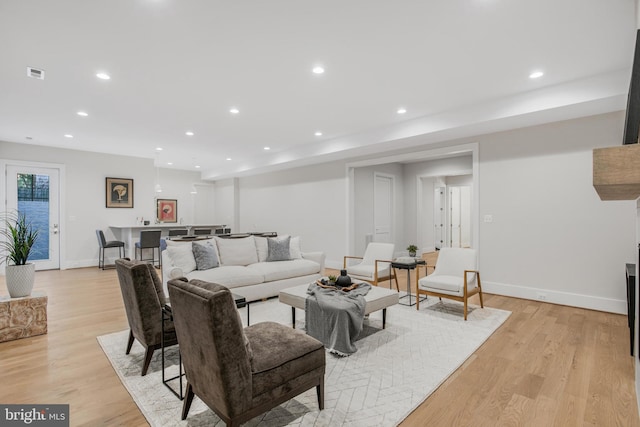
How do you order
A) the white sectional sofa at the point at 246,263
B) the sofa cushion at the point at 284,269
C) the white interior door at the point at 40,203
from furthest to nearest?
the white interior door at the point at 40,203 < the sofa cushion at the point at 284,269 < the white sectional sofa at the point at 246,263

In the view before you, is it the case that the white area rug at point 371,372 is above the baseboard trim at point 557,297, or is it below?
below

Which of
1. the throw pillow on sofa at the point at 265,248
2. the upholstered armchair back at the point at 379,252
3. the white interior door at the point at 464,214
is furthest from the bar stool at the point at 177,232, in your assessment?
the white interior door at the point at 464,214

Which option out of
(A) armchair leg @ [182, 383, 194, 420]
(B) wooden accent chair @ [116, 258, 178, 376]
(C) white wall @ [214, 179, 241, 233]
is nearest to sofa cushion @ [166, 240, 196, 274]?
(B) wooden accent chair @ [116, 258, 178, 376]

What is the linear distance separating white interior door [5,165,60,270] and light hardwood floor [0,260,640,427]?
4290 millimetres

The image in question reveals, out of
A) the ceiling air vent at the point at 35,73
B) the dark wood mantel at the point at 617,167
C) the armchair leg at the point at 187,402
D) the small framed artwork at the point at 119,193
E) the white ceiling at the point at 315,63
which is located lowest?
the armchair leg at the point at 187,402

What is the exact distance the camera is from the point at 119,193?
26.9ft

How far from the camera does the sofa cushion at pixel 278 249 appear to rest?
5191mm

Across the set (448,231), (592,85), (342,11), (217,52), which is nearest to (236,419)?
(342,11)

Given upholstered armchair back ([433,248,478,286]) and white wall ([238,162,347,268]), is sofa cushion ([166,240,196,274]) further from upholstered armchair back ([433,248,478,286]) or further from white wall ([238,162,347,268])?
white wall ([238,162,347,268])

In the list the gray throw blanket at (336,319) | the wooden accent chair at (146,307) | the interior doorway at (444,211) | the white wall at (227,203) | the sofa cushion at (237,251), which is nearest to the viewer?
the wooden accent chair at (146,307)

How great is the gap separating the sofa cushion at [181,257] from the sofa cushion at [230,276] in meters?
0.10

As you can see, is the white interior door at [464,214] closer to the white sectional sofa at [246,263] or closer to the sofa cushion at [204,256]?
the white sectional sofa at [246,263]

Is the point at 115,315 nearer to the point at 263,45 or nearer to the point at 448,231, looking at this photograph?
the point at 263,45

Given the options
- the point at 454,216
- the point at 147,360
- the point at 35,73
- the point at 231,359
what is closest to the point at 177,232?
the point at 35,73
